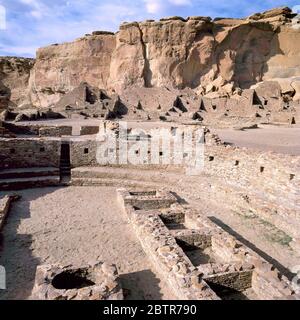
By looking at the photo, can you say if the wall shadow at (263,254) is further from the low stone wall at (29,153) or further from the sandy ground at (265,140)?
the low stone wall at (29,153)

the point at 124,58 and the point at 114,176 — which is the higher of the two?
the point at 124,58

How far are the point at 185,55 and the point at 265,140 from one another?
29960mm

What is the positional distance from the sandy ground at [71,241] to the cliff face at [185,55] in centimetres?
3343

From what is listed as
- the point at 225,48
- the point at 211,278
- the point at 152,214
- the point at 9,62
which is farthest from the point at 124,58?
the point at 211,278

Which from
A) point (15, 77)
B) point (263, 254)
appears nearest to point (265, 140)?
point (263, 254)

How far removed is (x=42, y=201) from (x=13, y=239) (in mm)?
2660

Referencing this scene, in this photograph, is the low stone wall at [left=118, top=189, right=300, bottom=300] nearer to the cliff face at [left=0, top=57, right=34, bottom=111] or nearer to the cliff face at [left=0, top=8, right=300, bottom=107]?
the cliff face at [left=0, top=8, right=300, bottom=107]

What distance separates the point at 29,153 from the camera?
41.0 ft

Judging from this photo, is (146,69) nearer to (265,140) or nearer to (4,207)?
(265,140)

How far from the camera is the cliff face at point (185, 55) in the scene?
42.5 meters

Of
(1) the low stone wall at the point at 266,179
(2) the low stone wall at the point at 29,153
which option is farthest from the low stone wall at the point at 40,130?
(1) the low stone wall at the point at 266,179

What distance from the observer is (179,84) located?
43438 mm

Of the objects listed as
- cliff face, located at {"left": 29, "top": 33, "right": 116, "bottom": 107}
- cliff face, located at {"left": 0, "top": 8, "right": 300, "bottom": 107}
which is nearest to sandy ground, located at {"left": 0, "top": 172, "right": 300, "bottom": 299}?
cliff face, located at {"left": 0, "top": 8, "right": 300, "bottom": 107}
